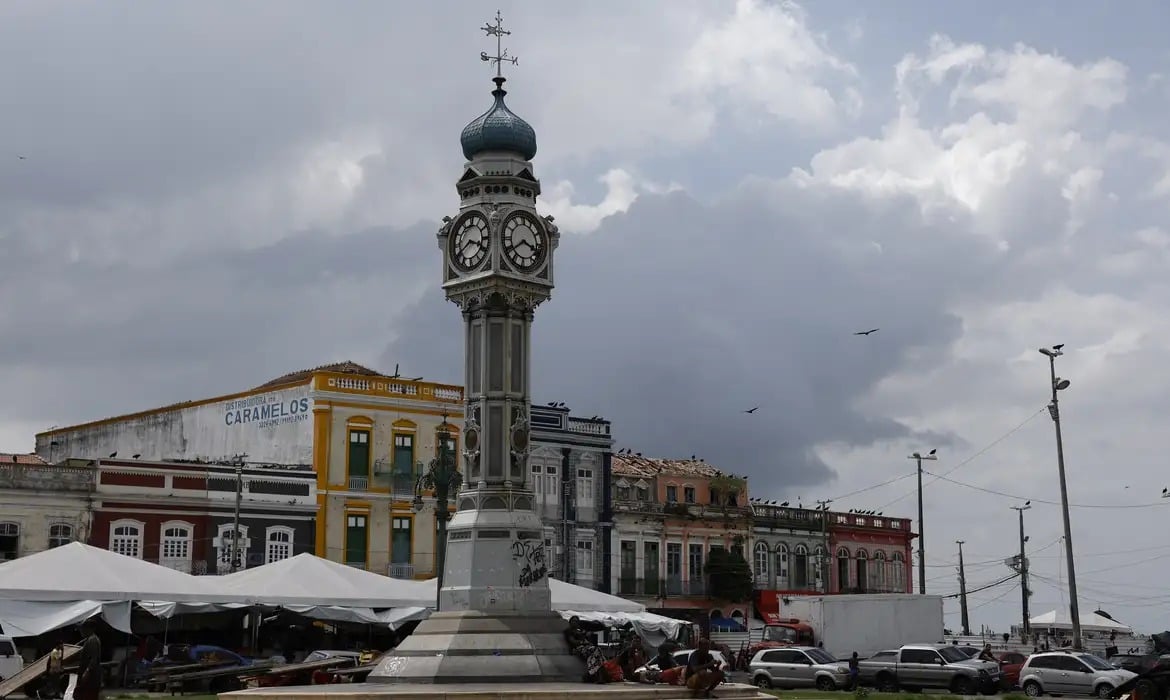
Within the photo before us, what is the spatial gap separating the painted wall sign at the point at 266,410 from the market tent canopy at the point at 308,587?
49.6ft

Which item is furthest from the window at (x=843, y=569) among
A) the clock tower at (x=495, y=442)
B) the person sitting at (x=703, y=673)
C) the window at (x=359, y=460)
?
the person sitting at (x=703, y=673)

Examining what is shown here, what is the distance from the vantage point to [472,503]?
26266 millimetres

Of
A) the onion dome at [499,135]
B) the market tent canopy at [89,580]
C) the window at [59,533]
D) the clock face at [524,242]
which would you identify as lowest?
the market tent canopy at [89,580]

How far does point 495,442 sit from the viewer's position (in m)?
26.4

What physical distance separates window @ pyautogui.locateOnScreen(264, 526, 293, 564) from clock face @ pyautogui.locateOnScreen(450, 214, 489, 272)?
25808mm

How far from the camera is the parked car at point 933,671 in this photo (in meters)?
38.0

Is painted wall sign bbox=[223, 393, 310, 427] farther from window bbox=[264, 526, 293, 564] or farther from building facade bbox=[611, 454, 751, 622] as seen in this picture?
building facade bbox=[611, 454, 751, 622]

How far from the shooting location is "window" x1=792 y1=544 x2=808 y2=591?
6781 cm

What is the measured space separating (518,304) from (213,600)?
13.7 m

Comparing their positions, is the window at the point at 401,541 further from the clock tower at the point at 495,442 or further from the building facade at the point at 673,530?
Result: the clock tower at the point at 495,442

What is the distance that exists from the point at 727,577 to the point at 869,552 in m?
10.8

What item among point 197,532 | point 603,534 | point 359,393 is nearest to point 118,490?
point 197,532

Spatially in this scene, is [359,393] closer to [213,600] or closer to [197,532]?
[197,532]

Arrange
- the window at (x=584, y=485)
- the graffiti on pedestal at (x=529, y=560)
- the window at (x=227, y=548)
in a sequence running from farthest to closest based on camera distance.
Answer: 1. the window at (x=584, y=485)
2. the window at (x=227, y=548)
3. the graffiti on pedestal at (x=529, y=560)
